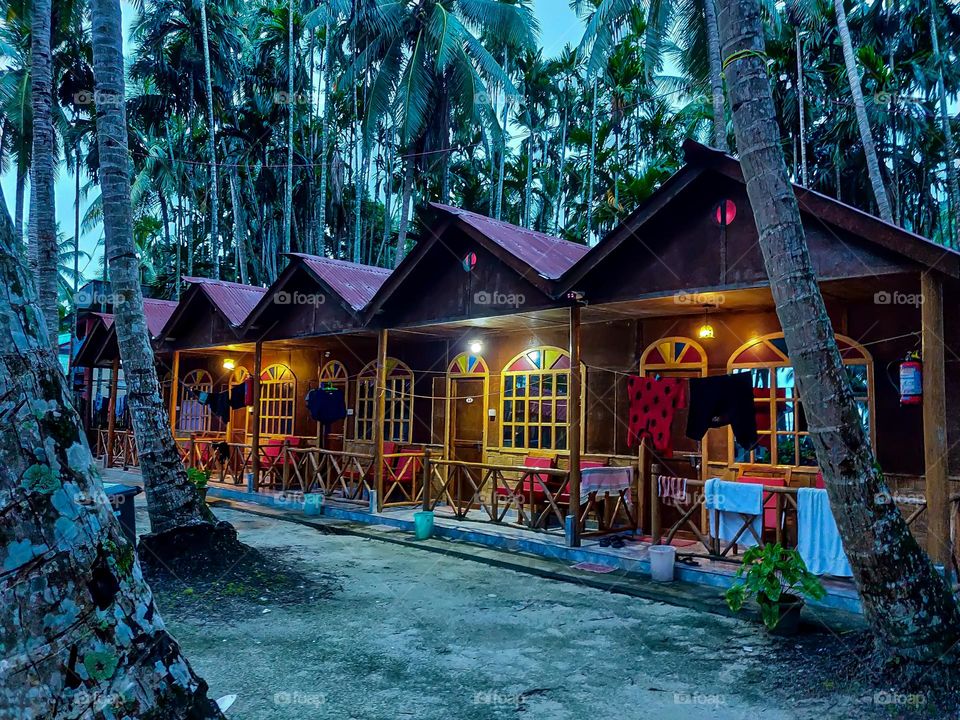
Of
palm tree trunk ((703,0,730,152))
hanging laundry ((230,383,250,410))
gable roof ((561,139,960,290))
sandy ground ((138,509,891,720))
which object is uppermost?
palm tree trunk ((703,0,730,152))

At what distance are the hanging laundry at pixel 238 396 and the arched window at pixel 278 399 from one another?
1125mm

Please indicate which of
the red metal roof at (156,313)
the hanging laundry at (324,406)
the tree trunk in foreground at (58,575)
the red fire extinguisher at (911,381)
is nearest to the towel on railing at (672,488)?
the red fire extinguisher at (911,381)

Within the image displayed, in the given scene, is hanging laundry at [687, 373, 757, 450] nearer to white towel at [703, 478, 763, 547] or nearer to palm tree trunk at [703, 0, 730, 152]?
white towel at [703, 478, 763, 547]

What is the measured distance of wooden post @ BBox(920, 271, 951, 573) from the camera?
5.83m

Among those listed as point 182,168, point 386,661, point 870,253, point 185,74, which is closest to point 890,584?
point 870,253

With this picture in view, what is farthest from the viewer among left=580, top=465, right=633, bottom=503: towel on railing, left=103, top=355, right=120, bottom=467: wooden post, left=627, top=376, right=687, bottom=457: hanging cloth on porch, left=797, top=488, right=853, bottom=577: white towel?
left=103, top=355, right=120, bottom=467: wooden post

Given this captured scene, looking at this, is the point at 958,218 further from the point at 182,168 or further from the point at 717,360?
the point at 182,168

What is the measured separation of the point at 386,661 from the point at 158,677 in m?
3.23

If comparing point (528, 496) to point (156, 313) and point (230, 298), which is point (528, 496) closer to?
point (230, 298)

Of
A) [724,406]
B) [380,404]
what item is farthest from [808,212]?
[380,404]

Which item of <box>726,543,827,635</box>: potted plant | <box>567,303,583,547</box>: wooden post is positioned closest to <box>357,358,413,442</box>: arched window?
<box>567,303,583,547</box>: wooden post

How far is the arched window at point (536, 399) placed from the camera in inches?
429

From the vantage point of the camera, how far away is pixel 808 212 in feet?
21.6

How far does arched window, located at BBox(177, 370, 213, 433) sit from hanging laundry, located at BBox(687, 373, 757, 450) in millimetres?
14694
